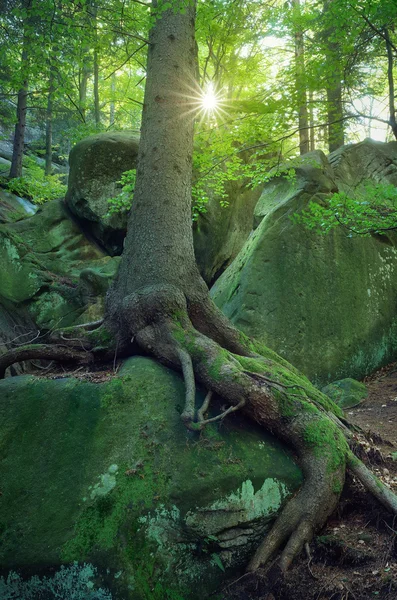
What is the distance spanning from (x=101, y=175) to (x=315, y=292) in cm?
724

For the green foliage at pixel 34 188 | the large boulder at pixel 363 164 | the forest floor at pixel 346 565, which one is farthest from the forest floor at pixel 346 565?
the green foliage at pixel 34 188

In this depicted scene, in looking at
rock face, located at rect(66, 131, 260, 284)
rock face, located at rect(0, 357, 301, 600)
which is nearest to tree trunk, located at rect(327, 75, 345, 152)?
rock face, located at rect(0, 357, 301, 600)

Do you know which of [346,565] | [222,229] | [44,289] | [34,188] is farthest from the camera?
[34,188]

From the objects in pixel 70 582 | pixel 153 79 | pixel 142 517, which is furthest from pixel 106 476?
pixel 153 79

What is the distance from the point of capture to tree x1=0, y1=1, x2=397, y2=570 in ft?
11.3

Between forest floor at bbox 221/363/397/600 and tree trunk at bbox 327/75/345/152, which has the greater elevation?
tree trunk at bbox 327/75/345/152

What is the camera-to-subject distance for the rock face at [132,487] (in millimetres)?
2963

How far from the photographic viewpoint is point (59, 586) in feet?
9.34

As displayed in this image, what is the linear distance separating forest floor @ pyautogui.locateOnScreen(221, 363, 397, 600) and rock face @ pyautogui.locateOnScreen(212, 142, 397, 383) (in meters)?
4.75

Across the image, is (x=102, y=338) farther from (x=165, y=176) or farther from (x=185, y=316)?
(x=165, y=176)

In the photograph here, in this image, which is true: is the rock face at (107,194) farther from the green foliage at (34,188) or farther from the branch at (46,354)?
the branch at (46,354)

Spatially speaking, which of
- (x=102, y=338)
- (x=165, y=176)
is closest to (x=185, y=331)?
(x=102, y=338)

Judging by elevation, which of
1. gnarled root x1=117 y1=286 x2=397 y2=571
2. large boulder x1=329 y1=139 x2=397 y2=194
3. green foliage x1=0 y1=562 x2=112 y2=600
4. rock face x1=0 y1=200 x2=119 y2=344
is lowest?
green foliage x1=0 y1=562 x2=112 y2=600

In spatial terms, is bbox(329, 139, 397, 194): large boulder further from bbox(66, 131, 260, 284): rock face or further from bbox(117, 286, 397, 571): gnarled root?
bbox(117, 286, 397, 571): gnarled root
